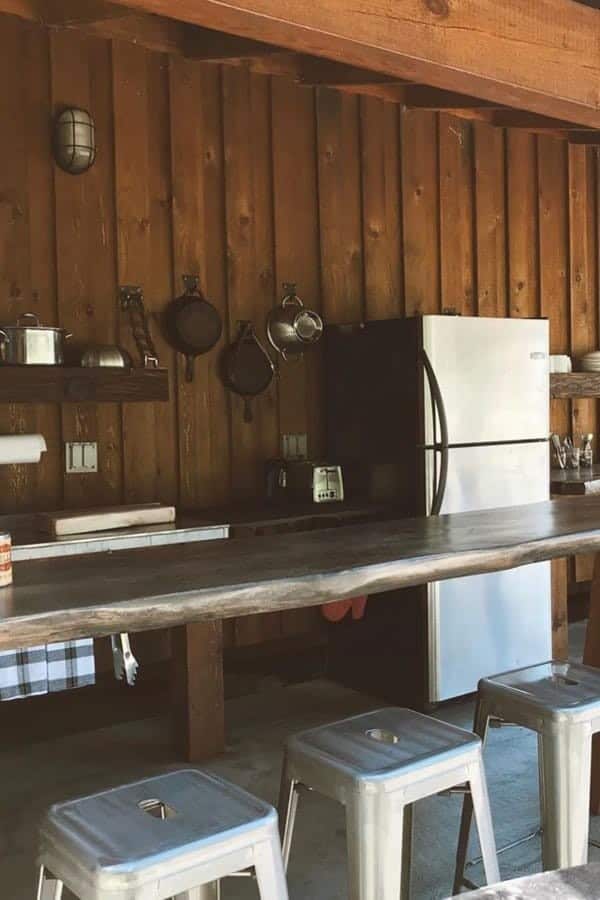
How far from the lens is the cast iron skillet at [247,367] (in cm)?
430

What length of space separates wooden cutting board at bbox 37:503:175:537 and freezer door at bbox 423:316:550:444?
1.19m

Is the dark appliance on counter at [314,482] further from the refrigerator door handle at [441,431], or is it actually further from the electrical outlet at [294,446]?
the refrigerator door handle at [441,431]

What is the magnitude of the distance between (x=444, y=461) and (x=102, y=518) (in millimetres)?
1444

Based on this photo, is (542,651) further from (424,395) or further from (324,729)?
(324,729)

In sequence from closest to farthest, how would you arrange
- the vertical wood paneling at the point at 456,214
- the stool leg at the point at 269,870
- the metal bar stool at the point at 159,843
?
the metal bar stool at the point at 159,843
the stool leg at the point at 269,870
the vertical wood paneling at the point at 456,214

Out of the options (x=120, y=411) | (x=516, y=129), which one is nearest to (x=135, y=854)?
(x=120, y=411)

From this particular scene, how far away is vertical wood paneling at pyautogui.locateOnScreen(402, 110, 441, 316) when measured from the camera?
4.94m

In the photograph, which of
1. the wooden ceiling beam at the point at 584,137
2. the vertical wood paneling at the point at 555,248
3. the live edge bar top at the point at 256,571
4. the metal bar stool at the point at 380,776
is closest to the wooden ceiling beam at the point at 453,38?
the live edge bar top at the point at 256,571

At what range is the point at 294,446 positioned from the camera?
179 inches

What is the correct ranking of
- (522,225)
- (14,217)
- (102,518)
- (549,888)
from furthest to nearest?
(522,225), (14,217), (102,518), (549,888)

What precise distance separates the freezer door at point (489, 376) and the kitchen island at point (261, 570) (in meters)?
1.44

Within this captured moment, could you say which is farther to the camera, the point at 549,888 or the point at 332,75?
the point at 332,75

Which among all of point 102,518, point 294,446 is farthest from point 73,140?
point 294,446

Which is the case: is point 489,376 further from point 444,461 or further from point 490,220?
point 490,220
